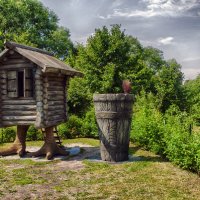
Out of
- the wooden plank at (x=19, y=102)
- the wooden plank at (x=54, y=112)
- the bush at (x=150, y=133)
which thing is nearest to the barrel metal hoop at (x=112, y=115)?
the bush at (x=150, y=133)

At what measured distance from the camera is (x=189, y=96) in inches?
1228

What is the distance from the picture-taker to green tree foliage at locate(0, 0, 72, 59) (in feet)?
122

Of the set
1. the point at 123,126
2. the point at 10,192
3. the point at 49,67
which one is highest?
the point at 49,67

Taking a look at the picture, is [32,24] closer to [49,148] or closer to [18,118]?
[18,118]

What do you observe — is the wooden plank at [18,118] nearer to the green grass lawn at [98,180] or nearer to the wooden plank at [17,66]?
the green grass lawn at [98,180]

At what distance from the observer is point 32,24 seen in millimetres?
40312

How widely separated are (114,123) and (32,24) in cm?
3154

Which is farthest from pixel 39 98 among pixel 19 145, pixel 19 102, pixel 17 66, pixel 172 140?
pixel 172 140

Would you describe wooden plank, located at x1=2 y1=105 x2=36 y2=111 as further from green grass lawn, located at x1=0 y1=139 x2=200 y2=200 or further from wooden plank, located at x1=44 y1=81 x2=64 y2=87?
green grass lawn, located at x1=0 y1=139 x2=200 y2=200

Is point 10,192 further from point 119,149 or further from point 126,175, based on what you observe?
point 119,149

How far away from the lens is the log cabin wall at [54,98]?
1286 cm

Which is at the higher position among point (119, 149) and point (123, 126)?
point (123, 126)

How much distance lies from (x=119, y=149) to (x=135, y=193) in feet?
12.2

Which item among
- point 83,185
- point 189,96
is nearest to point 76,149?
point 83,185
